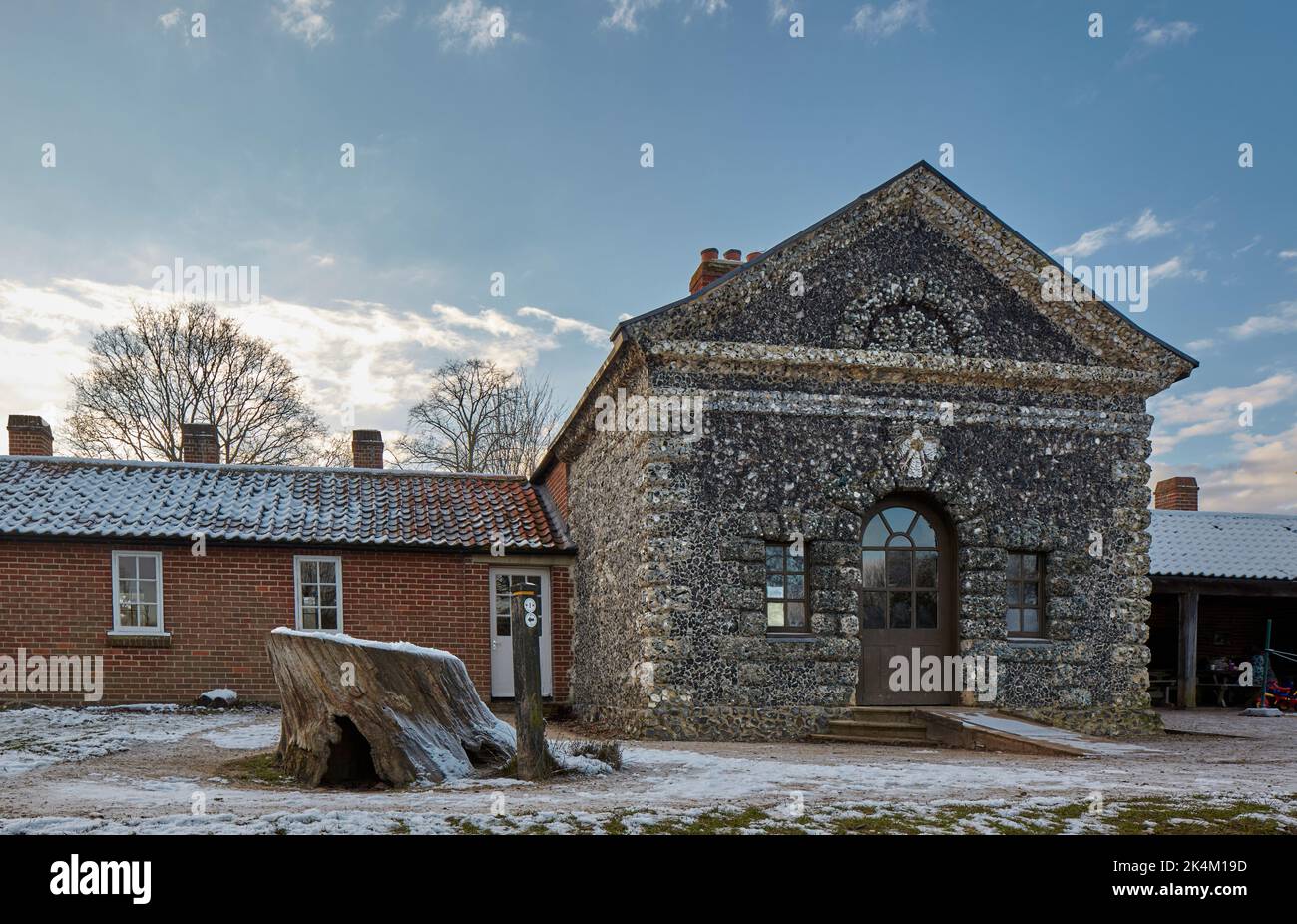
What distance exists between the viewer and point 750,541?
11.9 meters

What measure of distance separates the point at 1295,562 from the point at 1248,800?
1594cm

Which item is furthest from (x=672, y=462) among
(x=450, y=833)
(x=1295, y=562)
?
(x=1295, y=562)

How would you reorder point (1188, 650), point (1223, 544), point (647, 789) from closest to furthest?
point (647, 789)
point (1188, 650)
point (1223, 544)

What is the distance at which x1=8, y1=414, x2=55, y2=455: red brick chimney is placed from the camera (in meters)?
18.4

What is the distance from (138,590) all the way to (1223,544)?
67.3 ft

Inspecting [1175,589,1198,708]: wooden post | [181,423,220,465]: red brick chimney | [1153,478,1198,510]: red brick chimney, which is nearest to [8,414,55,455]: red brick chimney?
[181,423,220,465]: red brick chimney

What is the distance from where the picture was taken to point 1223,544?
2038cm

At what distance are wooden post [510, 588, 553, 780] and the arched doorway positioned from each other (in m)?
5.64

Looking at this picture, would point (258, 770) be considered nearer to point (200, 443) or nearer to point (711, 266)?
point (711, 266)

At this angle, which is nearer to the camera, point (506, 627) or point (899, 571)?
point (899, 571)

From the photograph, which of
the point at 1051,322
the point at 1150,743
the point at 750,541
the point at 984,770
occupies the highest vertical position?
the point at 1051,322

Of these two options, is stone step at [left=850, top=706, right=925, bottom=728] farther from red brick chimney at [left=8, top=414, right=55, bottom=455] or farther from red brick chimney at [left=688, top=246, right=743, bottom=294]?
red brick chimney at [left=8, top=414, right=55, bottom=455]

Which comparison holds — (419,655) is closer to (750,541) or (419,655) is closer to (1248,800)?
(750,541)

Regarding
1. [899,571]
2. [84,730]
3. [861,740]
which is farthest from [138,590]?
[899,571]
